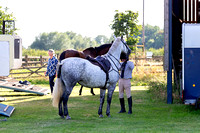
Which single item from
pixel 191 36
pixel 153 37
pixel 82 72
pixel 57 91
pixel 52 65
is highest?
pixel 153 37

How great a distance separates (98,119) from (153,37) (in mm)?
130132

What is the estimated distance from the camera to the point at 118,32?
110 feet

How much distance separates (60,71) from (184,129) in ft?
11.2

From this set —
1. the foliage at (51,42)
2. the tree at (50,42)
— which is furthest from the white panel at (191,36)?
the tree at (50,42)

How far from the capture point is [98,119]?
9953mm

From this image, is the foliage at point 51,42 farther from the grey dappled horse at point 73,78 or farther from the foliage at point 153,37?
the grey dappled horse at point 73,78

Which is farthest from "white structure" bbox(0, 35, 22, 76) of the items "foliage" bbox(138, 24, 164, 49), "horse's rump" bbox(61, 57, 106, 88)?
"foliage" bbox(138, 24, 164, 49)

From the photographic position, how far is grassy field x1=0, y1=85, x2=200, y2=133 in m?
8.47

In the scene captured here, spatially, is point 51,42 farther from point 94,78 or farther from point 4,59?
point 4,59

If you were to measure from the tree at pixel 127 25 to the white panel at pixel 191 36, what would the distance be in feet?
73.5

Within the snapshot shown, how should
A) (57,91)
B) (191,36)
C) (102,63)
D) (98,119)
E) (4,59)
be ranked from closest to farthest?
1. (4,59)
2. (57,91)
3. (98,119)
4. (102,63)
5. (191,36)

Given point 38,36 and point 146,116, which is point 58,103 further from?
point 38,36

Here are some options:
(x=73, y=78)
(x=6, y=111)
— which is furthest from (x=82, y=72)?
(x=6, y=111)

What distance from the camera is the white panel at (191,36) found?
34.9 feet
